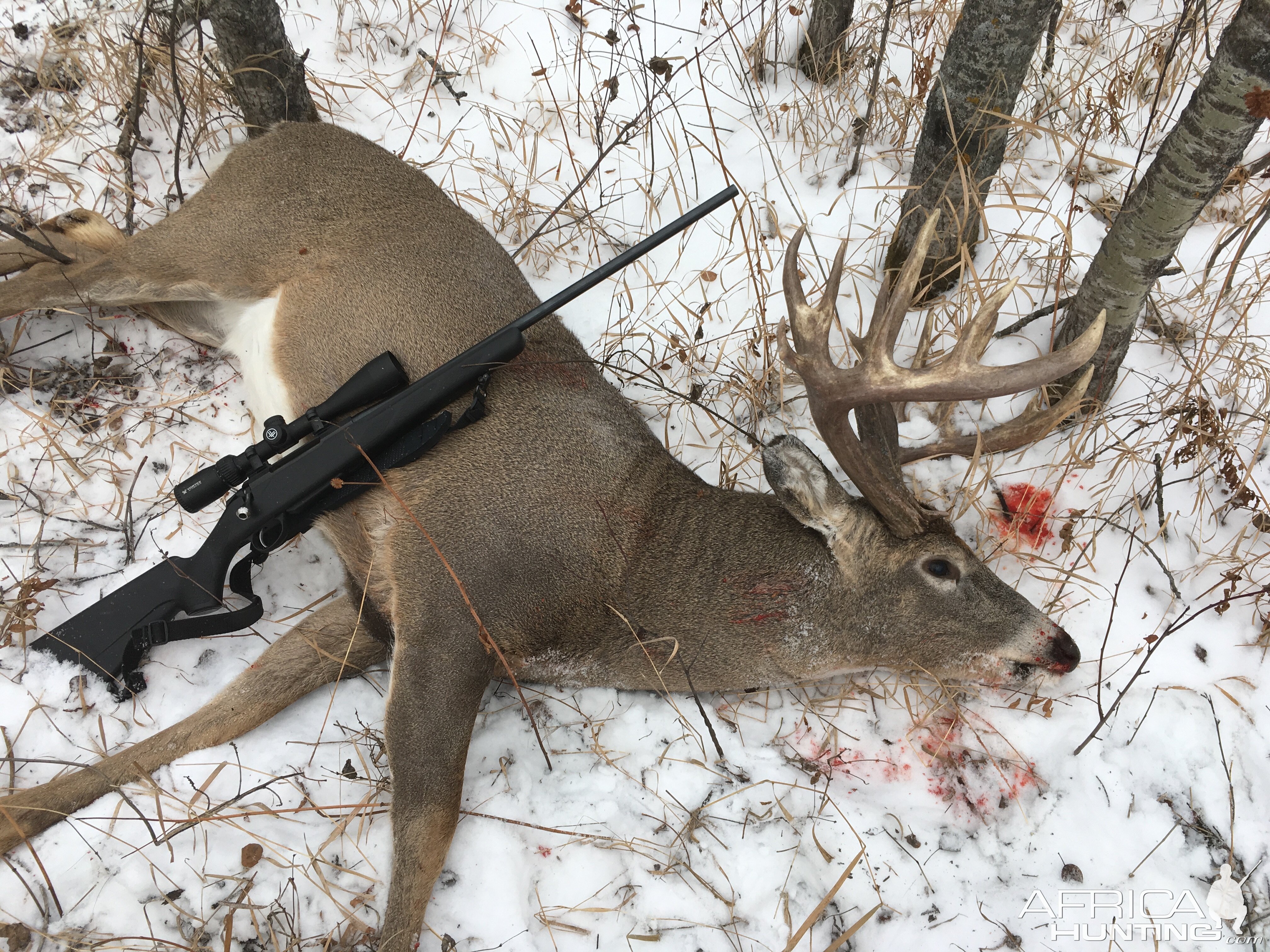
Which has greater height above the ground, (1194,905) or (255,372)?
(255,372)

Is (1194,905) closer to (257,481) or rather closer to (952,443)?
(952,443)

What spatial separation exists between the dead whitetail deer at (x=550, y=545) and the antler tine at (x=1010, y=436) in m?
0.01

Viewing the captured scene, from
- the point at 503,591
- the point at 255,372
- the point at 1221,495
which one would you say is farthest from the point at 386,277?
the point at 1221,495

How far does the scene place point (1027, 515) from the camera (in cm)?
364

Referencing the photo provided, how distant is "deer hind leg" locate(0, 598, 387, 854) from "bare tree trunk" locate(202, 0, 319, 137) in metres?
2.45

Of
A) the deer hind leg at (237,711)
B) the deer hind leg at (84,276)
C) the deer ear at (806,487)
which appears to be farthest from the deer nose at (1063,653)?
the deer hind leg at (84,276)

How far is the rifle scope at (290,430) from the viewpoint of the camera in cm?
311

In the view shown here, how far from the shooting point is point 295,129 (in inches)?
147

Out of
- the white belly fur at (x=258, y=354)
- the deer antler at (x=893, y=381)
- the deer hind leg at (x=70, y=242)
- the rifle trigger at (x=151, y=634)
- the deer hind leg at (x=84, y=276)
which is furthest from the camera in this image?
the deer hind leg at (x=70, y=242)

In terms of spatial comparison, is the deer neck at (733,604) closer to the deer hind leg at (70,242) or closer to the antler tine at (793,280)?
the antler tine at (793,280)

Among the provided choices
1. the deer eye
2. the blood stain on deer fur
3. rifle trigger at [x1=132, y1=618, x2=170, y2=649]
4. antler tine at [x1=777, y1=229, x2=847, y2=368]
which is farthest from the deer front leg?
the blood stain on deer fur

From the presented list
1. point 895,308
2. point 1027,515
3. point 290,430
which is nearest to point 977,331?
point 895,308

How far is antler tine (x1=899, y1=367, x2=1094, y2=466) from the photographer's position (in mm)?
2777

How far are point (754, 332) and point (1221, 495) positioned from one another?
6.88ft
